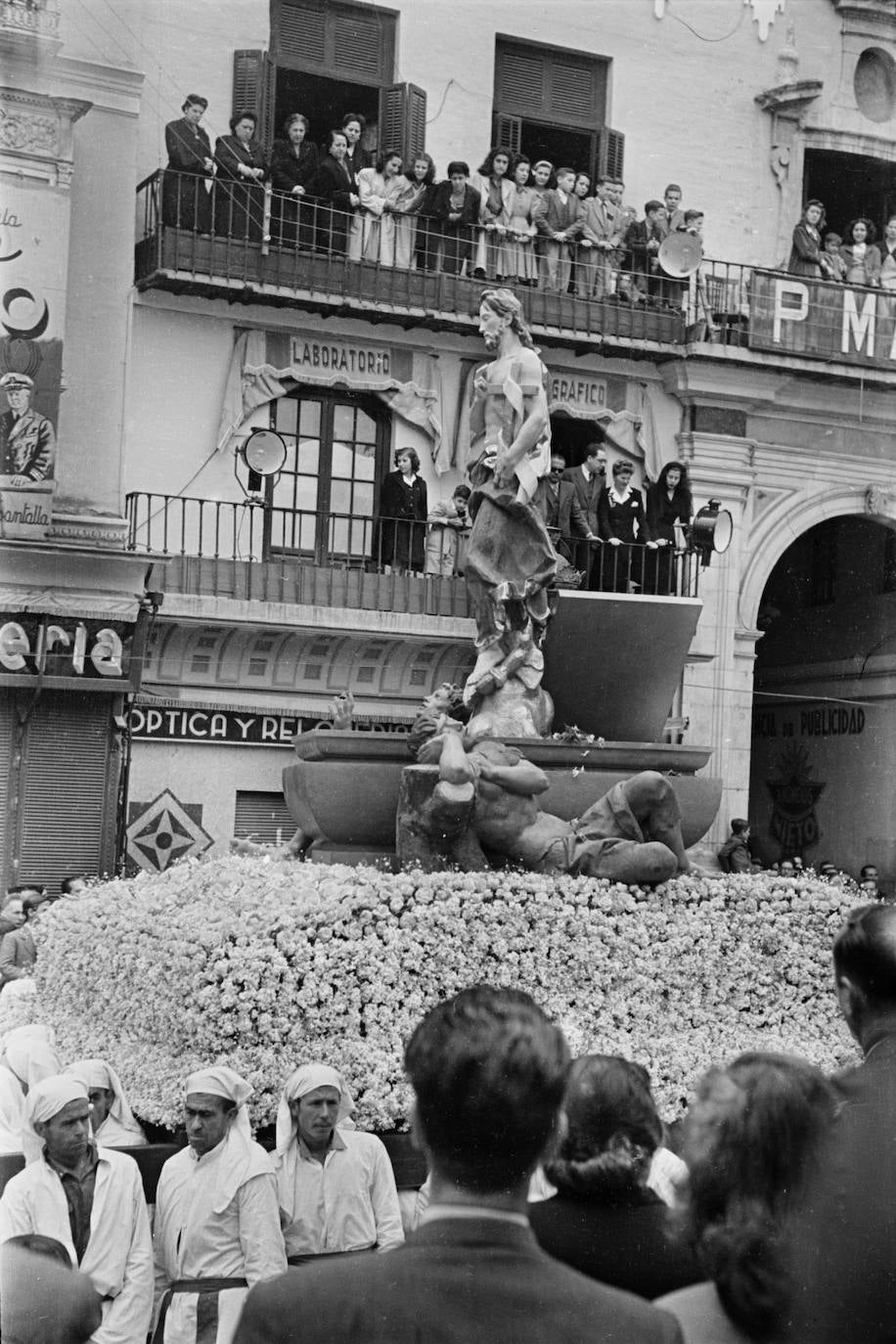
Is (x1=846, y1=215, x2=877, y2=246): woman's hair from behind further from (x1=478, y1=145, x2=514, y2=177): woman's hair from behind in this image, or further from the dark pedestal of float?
the dark pedestal of float

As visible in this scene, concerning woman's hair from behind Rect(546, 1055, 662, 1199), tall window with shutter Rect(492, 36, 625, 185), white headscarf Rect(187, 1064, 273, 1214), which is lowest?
white headscarf Rect(187, 1064, 273, 1214)

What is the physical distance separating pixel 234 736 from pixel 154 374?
3.92 metres

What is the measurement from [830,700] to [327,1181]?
64.1 feet

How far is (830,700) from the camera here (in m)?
25.9

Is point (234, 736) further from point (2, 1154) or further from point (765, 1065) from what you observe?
point (765, 1065)

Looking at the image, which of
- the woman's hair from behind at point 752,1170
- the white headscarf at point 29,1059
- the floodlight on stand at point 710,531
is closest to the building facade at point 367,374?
the floodlight on stand at point 710,531

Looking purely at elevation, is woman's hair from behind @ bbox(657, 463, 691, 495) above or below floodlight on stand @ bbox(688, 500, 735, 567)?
above

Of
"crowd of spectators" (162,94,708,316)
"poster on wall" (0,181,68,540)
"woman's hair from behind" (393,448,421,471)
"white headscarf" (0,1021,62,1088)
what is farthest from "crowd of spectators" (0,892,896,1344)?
"woman's hair from behind" (393,448,421,471)

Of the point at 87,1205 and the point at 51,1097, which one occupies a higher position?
the point at 51,1097

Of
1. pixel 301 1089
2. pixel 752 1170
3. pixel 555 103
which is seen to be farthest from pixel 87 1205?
pixel 555 103

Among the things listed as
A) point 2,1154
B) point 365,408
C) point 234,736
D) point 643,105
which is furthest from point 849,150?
point 2,1154

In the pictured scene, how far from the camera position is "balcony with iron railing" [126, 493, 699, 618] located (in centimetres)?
2097

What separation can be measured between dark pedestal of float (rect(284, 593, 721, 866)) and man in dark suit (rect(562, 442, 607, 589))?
30.1 ft

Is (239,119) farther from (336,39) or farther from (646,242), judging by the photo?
(646,242)
